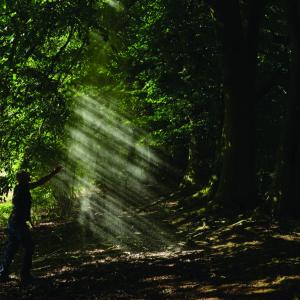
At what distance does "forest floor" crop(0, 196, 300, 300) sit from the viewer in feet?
23.0

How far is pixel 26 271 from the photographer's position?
888 centimetres

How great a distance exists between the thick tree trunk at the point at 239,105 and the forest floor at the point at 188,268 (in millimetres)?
1300

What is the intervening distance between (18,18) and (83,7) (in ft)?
4.72

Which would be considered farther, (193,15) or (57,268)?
(193,15)

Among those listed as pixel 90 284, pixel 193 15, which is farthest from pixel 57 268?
pixel 193 15

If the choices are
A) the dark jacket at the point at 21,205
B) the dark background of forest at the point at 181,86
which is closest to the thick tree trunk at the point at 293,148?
the dark background of forest at the point at 181,86

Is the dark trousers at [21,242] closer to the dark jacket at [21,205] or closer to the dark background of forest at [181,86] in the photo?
the dark jacket at [21,205]

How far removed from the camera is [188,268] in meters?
8.80

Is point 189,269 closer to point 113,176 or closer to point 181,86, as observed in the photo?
point 181,86

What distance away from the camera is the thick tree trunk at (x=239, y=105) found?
13.2 meters

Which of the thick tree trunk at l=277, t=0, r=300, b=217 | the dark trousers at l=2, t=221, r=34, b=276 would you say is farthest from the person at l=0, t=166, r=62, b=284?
the thick tree trunk at l=277, t=0, r=300, b=217

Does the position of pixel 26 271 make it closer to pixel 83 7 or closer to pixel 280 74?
pixel 83 7

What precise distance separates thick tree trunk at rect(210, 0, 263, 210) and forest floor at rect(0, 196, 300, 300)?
130 centimetres

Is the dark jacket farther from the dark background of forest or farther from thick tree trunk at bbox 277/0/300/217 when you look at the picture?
thick tree trunk at bbox 277/0/300/217
